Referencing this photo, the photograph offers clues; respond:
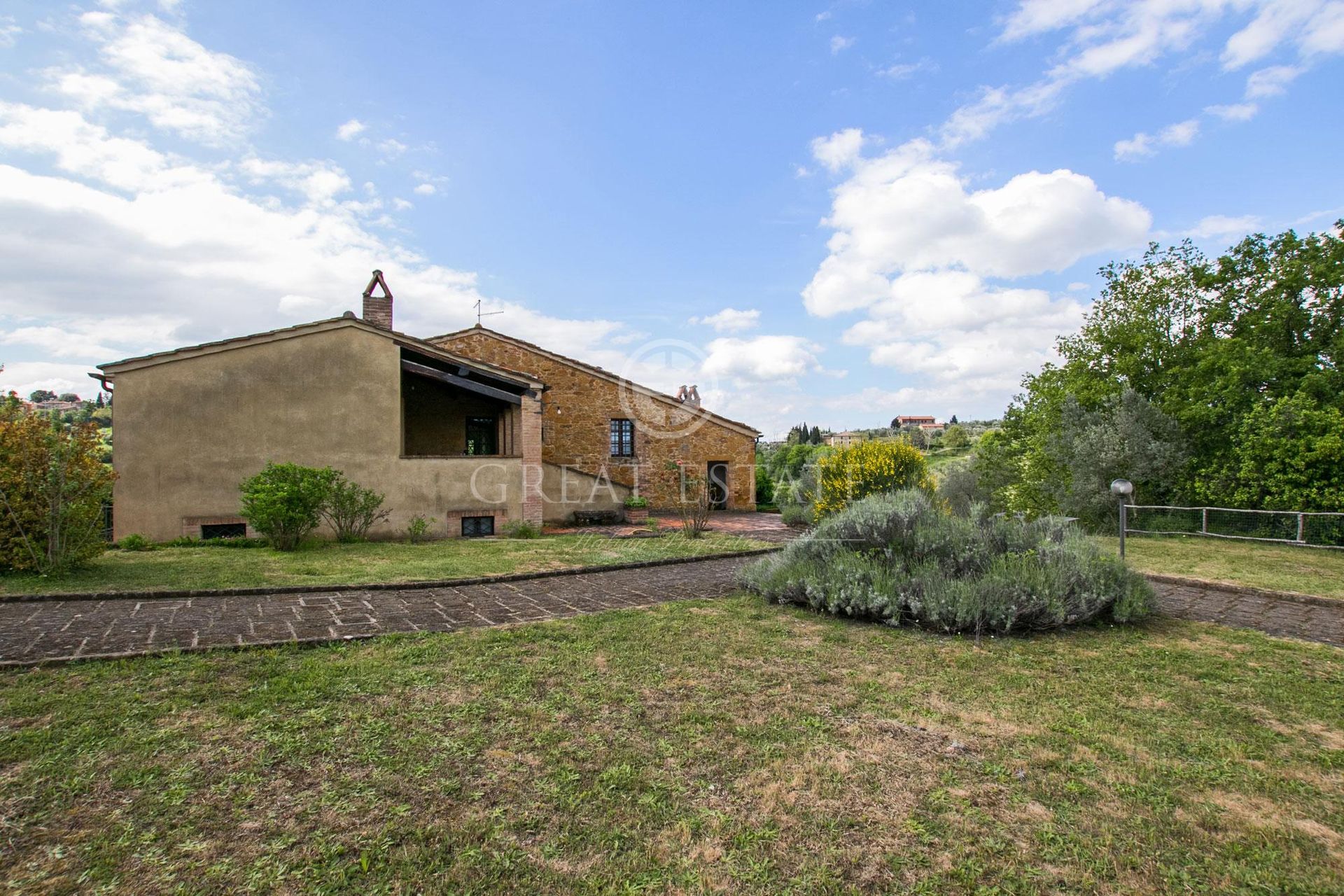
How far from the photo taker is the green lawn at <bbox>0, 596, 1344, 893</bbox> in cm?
223

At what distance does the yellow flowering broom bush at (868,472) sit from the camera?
1067 cm

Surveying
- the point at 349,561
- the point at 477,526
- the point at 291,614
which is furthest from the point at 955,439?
the point at 291,614

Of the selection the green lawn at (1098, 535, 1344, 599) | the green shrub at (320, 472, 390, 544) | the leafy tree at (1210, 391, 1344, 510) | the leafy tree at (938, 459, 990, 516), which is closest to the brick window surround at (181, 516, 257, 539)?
the green shrub at (320, 472, 390, 544)

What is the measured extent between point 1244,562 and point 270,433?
1732 cm

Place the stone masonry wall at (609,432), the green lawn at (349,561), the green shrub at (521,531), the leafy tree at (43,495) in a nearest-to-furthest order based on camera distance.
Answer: the green lawn at (349,561) → the leafy tree at (43,495) → the green shrub at (521,531) → the stone masonry wall at (609,432)

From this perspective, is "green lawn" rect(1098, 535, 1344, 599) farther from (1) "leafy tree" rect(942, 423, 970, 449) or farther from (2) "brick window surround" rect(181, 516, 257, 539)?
(1) "leafy tree" rect(942, 423, 970, 449)

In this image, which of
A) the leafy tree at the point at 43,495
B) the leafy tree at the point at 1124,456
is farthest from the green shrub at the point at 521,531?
the leafy tree at the point at 1124,456

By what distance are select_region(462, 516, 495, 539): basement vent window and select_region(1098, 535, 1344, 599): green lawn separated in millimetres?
11614

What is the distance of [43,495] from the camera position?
24.3ft

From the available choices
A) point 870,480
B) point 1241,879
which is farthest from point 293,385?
point 1241,879

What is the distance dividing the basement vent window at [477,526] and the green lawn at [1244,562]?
11.6 meters

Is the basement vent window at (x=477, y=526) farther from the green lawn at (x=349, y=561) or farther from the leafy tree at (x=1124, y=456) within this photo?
the leafy tree at (x=1124, y=456)

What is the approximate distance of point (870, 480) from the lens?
10.7m

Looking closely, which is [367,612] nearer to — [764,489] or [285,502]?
[285,502]
